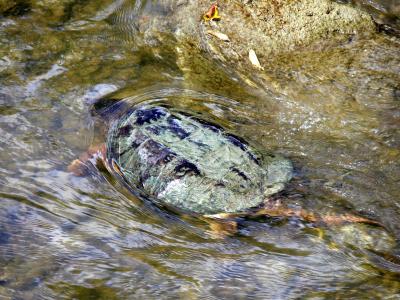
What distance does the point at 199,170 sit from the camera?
151 inches

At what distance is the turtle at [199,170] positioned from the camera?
12.6 ft

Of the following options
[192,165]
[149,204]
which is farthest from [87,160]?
[192,165]

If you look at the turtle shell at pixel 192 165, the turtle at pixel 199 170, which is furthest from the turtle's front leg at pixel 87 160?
the turtle shell at pixel 192 165

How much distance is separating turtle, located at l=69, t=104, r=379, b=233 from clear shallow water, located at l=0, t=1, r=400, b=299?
11 cm

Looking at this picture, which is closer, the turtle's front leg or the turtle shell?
the turtle shell

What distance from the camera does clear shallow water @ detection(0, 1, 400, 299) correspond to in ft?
11.7

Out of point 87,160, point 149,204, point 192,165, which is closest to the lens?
point 192,165

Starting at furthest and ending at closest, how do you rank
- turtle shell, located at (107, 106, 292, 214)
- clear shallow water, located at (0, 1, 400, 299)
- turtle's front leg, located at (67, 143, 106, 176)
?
turtle's front leg, located at (67, 143, 106, 176) < turtle shell, located at (107, 106, 292, 214) < clear shallow water, located at (0, 1, 400, 299)

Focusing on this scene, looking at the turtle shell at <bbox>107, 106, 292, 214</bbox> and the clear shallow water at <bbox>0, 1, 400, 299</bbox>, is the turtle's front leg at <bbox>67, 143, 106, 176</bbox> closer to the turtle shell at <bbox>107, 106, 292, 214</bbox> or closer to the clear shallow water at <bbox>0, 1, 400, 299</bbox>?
the clear shallow water at <bbox>0, 1, 400, 299</bbox>

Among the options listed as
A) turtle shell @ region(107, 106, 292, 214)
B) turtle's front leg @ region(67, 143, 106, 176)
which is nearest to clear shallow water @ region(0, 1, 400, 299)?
turtle's front leg @ region(67, 143, 106, 176)

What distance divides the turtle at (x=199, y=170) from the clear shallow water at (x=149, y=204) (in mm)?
114

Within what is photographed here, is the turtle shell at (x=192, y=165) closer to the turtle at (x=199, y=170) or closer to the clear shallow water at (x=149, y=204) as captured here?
the turtle at (x=199, y=170)

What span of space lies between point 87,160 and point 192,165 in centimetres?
109

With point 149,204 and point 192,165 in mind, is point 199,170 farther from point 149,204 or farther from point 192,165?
point 149,204
